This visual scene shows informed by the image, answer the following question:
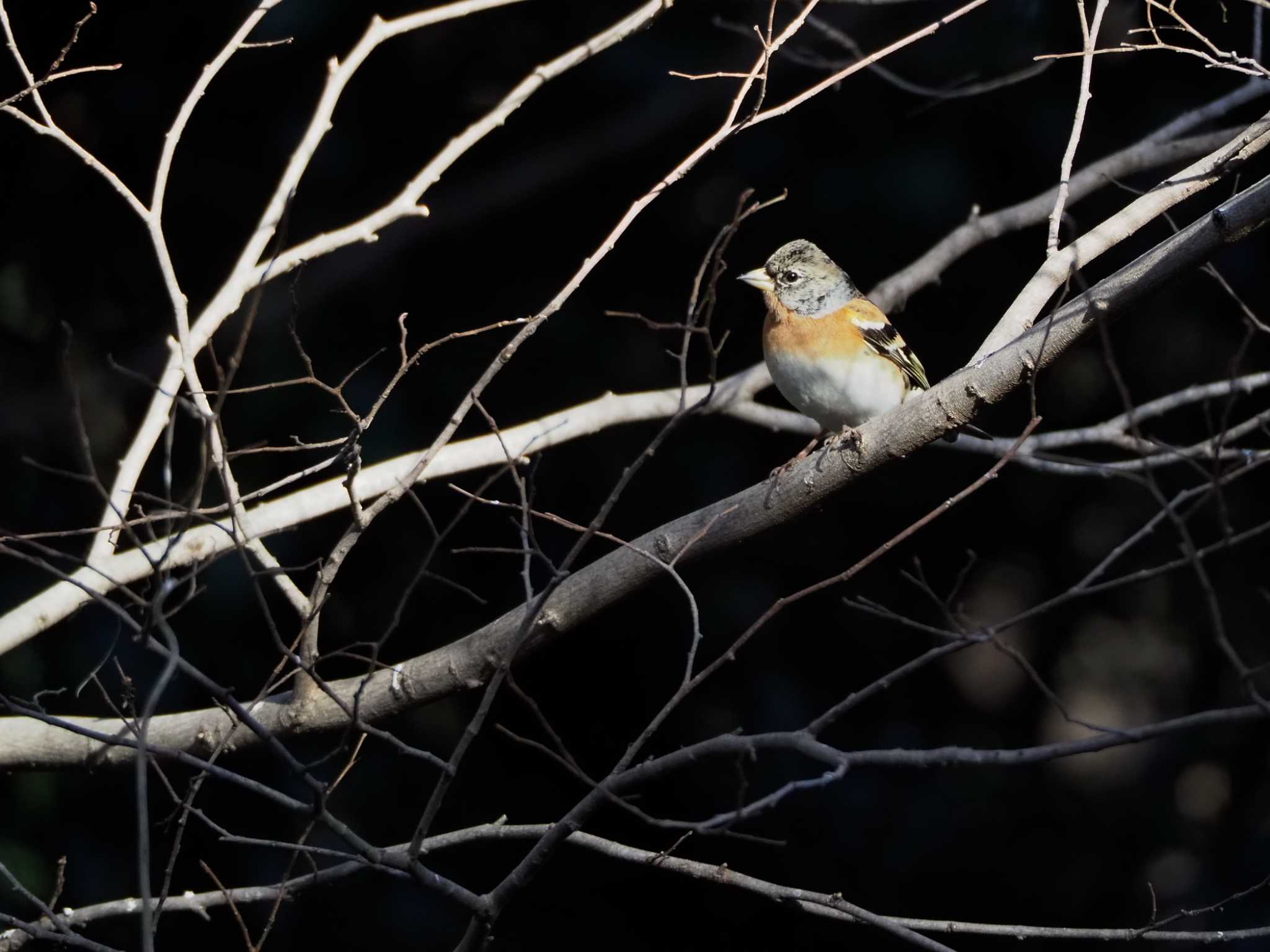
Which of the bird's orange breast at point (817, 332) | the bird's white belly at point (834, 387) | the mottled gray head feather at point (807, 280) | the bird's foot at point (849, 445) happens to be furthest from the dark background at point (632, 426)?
the bird's foot at point (849, 445)

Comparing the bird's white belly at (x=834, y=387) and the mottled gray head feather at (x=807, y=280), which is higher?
the mottled gray head feather at (x=807, y=280)

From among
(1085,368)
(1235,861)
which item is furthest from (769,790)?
(1085,368)

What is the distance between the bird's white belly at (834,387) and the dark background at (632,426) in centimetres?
87

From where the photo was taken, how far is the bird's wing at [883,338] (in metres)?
4.11

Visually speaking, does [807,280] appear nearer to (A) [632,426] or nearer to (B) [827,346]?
(B) [827,346]

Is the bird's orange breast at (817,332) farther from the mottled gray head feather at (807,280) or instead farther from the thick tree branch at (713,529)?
the thick tree branch at (713,529)

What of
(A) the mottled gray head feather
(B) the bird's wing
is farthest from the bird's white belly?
(A) the mottled gray head feather

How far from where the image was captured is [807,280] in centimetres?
423

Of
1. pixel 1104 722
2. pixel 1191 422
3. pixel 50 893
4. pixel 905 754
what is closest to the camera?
pixel 905 754

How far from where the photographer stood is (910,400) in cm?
276

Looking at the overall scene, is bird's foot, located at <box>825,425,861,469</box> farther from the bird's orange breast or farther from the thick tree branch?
the bird's orange breast

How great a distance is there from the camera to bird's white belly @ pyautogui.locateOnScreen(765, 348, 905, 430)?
386cm

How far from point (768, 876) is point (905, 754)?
3.13 meters

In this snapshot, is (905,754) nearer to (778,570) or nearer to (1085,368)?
(778,570)
